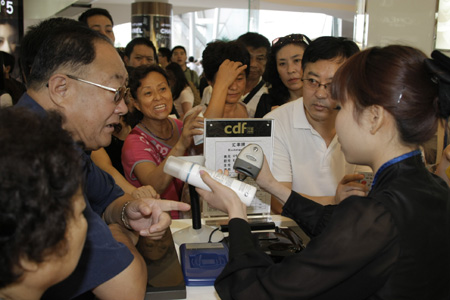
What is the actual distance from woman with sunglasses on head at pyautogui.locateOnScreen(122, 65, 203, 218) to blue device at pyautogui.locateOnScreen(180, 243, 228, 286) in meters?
0.66

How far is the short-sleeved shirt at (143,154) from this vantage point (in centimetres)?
242

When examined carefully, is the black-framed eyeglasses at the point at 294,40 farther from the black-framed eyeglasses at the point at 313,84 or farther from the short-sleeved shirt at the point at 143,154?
the short-sleeved shirt at the point at 143,154

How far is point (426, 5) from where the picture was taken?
3.76m

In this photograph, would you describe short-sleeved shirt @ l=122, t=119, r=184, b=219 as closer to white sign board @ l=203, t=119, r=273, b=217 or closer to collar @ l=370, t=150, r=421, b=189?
white sign board @ l=203, t=119, r=273, b=217

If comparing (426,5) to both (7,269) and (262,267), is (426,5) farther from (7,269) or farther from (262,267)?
(7,269)

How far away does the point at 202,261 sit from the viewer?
1579 mm

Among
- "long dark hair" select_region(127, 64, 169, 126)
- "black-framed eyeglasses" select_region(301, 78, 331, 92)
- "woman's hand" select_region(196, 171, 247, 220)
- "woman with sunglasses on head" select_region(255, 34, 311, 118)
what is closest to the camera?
"woman's hand" select_region(196, 171, 247, 220)

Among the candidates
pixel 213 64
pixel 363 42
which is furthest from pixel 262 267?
pixel 363 42

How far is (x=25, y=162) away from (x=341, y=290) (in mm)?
810

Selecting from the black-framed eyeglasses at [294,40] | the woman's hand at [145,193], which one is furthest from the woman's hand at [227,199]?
the black-framed eyeglasses at [294,40]

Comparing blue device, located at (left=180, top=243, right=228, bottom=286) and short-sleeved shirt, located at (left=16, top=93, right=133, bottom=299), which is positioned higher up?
short-sleeved shirt, located at (left=16, top=93, right=133, bottom=299)

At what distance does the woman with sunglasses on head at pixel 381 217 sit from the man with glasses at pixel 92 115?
1.05ft

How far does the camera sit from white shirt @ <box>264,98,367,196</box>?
224 centimetres

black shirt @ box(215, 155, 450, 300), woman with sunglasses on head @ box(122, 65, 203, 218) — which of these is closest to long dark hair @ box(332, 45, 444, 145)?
black shirt @ box(215, 155, 450, 300)
